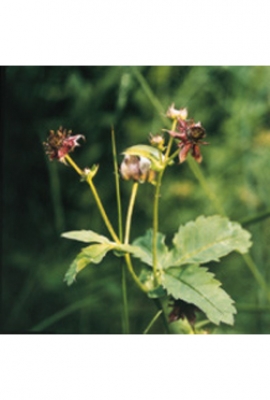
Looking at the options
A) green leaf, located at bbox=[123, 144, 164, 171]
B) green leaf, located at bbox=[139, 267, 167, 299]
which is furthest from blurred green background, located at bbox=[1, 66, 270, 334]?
green leaf, located at bbox=[123, 144, 164, 171]

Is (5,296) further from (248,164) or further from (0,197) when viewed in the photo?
(248,164)

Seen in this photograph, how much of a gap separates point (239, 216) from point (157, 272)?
1.12 feet

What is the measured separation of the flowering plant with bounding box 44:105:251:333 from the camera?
3.33 feet

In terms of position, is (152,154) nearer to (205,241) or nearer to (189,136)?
(189,136)

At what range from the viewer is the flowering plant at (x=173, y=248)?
3.33 ft

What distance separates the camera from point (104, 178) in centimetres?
135

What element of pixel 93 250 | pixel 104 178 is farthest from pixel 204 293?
pixel 104 178

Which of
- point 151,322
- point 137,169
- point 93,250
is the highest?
point 137,169

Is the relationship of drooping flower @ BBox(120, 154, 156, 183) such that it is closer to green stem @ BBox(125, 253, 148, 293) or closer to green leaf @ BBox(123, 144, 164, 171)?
green leaf @ BBox(123, 144, 164, 171)

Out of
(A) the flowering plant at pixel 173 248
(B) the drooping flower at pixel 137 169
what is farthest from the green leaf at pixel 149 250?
(B) the drooping flower at pixel 137 169

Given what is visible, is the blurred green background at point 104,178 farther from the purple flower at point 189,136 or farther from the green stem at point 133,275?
the purple flower at point 189,136

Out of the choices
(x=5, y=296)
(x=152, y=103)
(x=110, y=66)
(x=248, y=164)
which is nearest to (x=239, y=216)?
(x=248, y=164)

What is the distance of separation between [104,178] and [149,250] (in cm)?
28

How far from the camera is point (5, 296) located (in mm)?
1303
